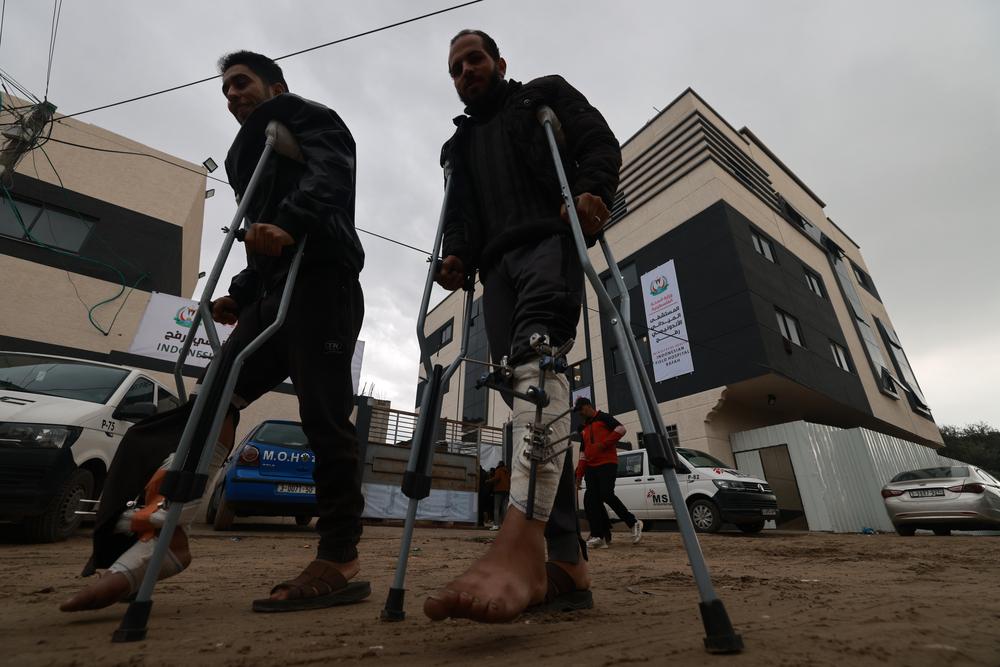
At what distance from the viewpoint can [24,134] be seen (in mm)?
8805

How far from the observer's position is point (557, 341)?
4.88 feet

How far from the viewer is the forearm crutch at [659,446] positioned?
3.03 ft

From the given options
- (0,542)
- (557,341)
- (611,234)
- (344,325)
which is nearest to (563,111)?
(557,341)

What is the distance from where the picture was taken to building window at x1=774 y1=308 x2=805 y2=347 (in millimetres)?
14513

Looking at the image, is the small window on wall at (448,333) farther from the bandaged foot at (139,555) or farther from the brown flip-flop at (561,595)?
the brown flip-flop at (561,595)

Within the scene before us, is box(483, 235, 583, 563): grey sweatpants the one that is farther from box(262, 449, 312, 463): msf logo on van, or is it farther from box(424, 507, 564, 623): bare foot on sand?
box(262, 449, 312, 463): msf logo on van

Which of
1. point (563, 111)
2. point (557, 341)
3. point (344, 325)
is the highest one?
point (563, 111)

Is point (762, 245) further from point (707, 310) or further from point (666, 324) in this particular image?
point (666, 324)

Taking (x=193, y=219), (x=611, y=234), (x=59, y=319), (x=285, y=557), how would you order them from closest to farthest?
1. (x=285, y=557)
2. (x=59, y=319)
3. (x=193, y=219)
4. (x=611, y=234)

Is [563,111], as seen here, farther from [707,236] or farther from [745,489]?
[707,236]

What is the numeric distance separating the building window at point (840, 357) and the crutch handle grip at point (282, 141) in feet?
62.7

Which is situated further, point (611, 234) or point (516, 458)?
point (611, 234)

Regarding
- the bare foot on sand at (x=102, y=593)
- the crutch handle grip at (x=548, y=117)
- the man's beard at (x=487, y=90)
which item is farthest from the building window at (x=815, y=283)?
the bare foot on sand at (x=102, y=593)

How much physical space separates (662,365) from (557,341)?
47.5 ft
